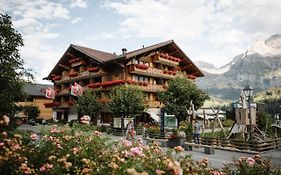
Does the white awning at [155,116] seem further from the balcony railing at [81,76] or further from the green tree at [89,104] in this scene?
the balcony railing at [81,76]

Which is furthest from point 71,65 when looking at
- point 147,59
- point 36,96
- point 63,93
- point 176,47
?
point 36,96

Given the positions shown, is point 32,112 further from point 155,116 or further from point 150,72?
point 155,116

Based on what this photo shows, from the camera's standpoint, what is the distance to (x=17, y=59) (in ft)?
40.0

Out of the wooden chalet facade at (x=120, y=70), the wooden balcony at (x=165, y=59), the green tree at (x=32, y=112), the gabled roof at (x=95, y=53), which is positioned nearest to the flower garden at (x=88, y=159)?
the wooden chalet facade at (x=120, y=70)

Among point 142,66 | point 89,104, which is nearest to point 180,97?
point 142,66

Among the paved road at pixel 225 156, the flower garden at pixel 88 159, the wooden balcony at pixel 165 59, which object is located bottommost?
the paved road at pixel 225 156

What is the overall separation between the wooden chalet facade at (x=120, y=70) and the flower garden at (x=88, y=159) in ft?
96.6

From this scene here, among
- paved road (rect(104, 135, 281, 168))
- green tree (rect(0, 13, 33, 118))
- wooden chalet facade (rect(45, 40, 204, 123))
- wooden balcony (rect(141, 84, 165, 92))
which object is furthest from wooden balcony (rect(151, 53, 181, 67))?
green tree (rect(0, 13, 33, 118))

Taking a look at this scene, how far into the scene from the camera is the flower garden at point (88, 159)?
16.5 feet

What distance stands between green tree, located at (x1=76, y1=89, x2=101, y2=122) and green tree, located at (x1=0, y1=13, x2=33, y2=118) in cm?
2477

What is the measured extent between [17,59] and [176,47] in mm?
34415

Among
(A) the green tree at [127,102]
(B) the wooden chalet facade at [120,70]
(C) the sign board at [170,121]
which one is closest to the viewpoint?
(C) the sign board at [170,121]

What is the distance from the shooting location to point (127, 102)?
105 feet

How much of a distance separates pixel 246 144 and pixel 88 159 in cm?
1504
